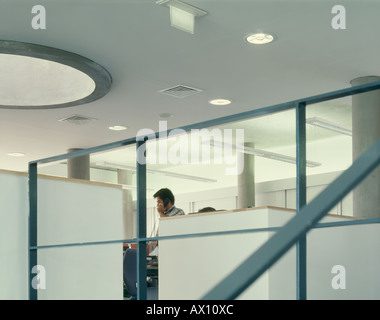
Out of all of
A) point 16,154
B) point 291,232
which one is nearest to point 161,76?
point 16,154

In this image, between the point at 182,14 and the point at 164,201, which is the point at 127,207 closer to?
the point at 164,201

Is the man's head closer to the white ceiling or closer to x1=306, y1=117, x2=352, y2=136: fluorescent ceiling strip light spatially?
the white ceiling

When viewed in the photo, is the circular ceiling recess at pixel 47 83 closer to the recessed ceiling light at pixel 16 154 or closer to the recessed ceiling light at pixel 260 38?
the recessed ceiling light at pixel 260 38

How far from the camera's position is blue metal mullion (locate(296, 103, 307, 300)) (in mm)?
1878

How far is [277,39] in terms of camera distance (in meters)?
5.33

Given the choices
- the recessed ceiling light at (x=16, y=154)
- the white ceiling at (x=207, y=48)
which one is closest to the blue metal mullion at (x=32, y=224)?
the white ceiling at (x=207, y=48)

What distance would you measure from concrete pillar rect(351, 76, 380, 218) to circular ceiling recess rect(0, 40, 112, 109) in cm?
268

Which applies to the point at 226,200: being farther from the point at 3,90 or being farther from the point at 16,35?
the point at 16,35

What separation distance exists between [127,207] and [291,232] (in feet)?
47.0

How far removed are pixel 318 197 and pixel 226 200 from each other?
11954mm

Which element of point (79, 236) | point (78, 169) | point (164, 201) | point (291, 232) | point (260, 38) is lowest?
point (79, 236)

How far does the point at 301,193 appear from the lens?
76.1 inches

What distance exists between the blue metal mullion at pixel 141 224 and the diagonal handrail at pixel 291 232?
1.73 meters
